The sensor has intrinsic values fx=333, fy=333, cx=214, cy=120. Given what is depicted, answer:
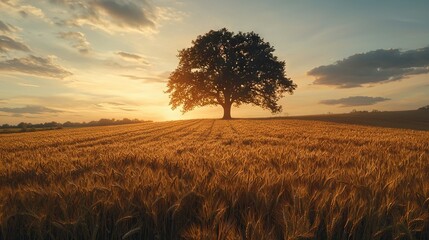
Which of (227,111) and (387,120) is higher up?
(227,111)

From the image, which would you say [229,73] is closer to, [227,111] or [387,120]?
[227,111]

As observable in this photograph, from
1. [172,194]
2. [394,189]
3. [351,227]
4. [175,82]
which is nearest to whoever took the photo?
[351,227]

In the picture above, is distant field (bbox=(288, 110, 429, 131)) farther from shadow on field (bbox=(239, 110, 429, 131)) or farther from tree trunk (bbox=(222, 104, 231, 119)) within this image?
tree trunk (bbox=(222, 104, 231, 119))

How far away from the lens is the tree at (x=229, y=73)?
5009cm

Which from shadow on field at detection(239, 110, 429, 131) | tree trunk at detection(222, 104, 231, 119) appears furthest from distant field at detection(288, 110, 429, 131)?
tree trunk at detection(222, 104, 231, 119)

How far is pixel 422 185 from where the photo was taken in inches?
125

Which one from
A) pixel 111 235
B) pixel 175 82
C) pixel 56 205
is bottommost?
pixel 111 235

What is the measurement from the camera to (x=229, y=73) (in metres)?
49.0

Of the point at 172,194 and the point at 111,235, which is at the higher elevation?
the point at 172,194

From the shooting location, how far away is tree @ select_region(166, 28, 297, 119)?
50094 mm

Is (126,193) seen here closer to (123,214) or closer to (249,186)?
(123,214)

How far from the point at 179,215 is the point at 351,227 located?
1.24 meters

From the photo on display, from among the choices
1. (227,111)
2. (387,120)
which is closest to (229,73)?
(227,111)

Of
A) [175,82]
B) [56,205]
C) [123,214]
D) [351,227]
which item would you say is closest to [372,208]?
[351,227]
